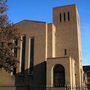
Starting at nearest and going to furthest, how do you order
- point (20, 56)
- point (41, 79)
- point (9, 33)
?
point (9, 33)
point (41, 79)
point (20, 56)

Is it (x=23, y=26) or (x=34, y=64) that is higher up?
(x=23, y=26)

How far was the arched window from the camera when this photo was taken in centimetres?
3816

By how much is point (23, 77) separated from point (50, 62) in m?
5.94

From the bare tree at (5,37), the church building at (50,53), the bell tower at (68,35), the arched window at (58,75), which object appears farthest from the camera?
the bell tower at (68,35)

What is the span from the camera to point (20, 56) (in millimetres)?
43281

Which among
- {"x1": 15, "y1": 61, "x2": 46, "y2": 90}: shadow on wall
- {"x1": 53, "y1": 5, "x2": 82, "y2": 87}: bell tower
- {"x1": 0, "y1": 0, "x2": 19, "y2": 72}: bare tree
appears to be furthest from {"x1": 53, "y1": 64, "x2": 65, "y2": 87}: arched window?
{"x1": 0, "y1": 0, "x2": 19, "y2": 72}: bare tree

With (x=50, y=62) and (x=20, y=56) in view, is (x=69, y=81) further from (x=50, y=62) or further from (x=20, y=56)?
(x=20, y=56)

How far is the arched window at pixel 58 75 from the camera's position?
38156 mm

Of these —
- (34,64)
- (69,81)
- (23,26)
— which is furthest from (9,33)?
(23,26)

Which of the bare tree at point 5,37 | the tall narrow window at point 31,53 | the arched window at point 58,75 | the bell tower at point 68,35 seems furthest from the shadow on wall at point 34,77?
the bare tree at point 5,37

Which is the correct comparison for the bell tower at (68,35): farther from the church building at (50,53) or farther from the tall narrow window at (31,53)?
the tall narrow window at (31,53)

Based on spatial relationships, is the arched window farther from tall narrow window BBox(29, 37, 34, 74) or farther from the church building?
tall narrow window BBox(29, 37, 34, 74)

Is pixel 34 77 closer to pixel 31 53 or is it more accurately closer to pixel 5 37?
pixel 31 53

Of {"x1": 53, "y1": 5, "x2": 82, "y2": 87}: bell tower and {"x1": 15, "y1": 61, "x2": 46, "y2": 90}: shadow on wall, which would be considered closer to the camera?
{"x1": 15, "y1": 61, "x2": 46, "y2": 90}: shadow on wall
